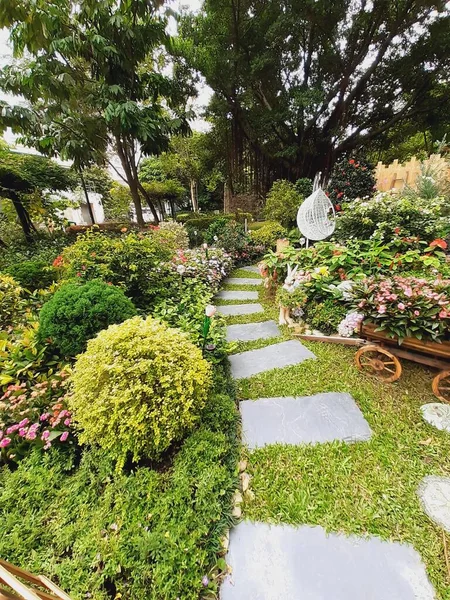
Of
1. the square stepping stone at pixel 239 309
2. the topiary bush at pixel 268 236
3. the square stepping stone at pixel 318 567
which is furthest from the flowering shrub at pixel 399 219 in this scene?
the square stepping stone at pixel 318 567

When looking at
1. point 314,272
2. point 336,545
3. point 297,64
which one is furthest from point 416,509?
point 297,64

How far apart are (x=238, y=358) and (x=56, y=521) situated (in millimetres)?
1621

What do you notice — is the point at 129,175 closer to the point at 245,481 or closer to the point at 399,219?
the point at 399,219

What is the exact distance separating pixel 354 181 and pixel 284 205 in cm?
189

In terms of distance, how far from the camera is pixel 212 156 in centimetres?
1035

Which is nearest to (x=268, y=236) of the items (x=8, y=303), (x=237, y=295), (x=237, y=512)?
(x=237, y=295)

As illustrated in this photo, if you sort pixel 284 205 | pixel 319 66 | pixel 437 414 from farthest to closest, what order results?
pixel 319 66 < pixel 284 205 < pixel 437 414

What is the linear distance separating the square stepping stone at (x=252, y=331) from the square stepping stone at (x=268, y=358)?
233 mm

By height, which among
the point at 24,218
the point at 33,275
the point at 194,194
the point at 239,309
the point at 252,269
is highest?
the point at 194,194

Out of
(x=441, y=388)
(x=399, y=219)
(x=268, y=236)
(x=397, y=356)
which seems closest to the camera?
(x=441, y=388)

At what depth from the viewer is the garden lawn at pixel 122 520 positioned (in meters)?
0.85

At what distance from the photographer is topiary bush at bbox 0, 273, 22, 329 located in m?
2.33

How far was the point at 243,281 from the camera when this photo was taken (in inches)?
178

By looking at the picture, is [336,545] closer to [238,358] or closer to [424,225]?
[238,358]
